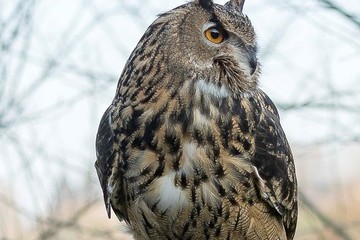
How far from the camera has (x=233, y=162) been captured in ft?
11.0

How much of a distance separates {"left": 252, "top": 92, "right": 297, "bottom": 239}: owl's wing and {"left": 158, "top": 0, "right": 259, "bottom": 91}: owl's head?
26cm

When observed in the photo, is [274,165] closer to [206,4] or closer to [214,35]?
[214,35]

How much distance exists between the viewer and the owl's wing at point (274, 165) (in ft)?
11.4

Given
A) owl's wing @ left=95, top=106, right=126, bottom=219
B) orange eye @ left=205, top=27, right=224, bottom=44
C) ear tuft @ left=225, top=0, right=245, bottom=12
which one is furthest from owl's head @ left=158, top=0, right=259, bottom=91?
owl's wing @ left=95, top=106, right=126, bottom=219

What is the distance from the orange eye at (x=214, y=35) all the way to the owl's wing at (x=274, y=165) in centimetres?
41

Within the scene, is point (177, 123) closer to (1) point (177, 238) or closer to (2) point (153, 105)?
(2) point (153, 105)

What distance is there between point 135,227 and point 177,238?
8.4 inches

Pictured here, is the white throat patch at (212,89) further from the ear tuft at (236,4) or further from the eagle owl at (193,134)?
the ear tuft at (236,4)

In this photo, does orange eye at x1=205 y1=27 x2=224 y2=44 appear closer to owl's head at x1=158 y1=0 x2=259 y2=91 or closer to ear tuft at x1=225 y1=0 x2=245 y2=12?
owl's head at x1=158 y1=0 x2=259 y2=91

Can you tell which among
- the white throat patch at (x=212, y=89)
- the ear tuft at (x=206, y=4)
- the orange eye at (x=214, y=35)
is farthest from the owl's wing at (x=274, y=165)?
the ear tuft at (x=206, y=4)

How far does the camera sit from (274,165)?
3525 millimetres

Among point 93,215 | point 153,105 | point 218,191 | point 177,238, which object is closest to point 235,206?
point 218,191

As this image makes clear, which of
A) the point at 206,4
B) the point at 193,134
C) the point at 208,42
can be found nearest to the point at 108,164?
the point at 193,134

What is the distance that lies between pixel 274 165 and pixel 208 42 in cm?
65
